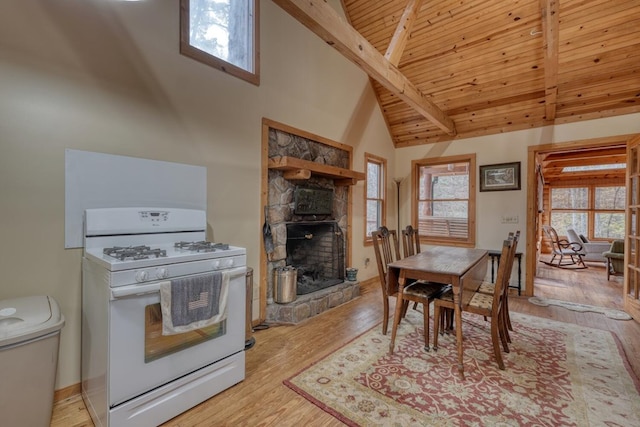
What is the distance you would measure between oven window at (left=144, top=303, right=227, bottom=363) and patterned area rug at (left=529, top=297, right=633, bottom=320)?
14.5ft

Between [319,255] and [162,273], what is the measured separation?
106 inches

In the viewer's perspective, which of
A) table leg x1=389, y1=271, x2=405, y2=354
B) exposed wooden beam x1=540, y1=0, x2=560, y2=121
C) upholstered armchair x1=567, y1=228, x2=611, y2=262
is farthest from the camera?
upholstered armchair x1=567, y1=228, x2=611, y2=262

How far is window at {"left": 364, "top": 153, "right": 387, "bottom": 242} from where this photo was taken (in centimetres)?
515

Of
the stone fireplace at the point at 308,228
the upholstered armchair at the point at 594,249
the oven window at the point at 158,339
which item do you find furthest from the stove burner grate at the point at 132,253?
the upholstered armchair at the point at 594,249

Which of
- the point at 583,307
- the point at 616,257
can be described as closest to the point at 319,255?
the point at 583,307

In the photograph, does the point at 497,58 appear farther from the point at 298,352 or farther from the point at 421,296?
the point at 298,352

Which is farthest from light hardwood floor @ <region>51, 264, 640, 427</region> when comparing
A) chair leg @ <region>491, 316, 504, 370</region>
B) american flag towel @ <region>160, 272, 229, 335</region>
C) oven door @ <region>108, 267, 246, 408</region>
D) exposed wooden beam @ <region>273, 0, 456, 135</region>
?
exposed wooden beam @ <region>273, 0, 456, 135</region>

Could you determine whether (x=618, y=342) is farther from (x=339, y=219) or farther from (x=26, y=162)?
(x=26, y=162)

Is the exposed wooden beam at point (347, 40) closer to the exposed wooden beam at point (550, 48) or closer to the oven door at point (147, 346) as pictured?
the exposed wooden beam at point (550, 48)

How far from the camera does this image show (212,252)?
6.36 ft

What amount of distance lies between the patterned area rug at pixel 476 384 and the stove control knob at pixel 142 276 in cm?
124

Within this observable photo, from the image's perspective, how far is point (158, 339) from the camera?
5.70ft

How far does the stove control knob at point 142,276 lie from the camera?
5.20 feet

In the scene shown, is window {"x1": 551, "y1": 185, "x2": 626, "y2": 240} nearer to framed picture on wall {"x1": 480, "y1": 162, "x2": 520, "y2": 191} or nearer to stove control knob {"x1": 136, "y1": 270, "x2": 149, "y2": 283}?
framed picture on wall {"x1": 480, "y1": 162, "x2": 520, "y2": 191}
